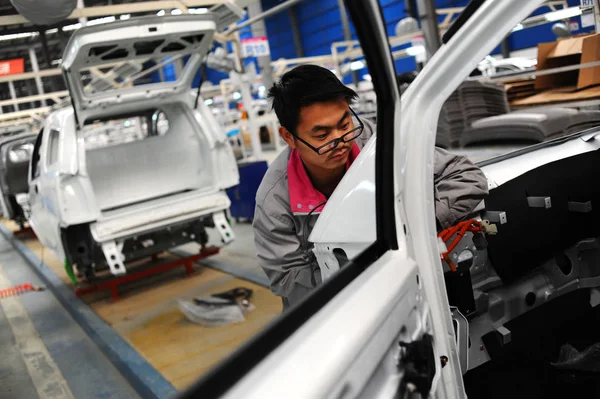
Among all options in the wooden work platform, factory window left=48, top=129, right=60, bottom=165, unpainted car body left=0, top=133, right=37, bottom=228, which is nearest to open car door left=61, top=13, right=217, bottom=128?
factory window left=48, top=129, right=60, bottom=165

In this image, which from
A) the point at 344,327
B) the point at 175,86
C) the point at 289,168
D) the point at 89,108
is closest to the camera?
the point at 344,327

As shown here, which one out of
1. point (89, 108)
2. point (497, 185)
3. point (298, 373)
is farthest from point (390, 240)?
point (89, 108)

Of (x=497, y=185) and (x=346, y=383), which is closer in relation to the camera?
(x=346, y=383)

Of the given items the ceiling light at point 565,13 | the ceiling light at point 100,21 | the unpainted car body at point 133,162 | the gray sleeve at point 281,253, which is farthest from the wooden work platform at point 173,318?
the ceiling light at point 565,13

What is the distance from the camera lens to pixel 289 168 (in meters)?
2.11

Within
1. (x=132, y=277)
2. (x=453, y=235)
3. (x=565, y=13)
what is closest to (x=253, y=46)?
(x=132, y=277)

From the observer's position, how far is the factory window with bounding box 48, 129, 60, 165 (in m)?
5.62

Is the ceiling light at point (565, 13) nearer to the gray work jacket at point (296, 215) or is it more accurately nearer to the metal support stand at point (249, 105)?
the metal support stand at point (249, 105)

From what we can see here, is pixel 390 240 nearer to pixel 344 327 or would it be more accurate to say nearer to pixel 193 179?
pixel 344 327

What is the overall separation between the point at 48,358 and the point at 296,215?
325cm

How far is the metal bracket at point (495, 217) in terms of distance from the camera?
214 cm

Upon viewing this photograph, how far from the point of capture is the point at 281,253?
2.05 metres

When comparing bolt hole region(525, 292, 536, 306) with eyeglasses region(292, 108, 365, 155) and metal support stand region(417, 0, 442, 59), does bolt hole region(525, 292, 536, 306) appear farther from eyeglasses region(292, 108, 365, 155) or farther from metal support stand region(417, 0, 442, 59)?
metal support stand region(417, 0, 442, 59)

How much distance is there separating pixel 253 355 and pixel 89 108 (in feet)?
16.2
